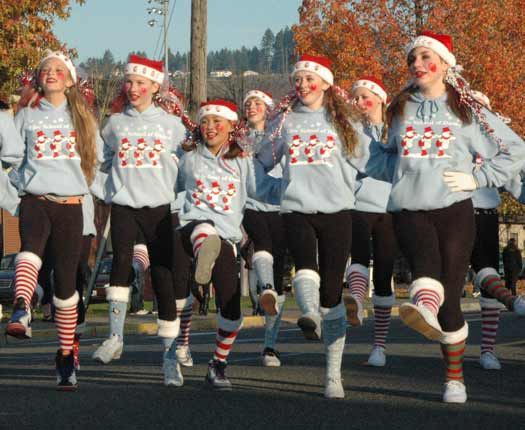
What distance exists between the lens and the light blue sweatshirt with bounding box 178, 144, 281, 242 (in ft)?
33.3

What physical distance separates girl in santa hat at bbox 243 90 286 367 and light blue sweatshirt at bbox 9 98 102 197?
96.7 inches

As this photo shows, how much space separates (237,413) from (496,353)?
5.05 metres

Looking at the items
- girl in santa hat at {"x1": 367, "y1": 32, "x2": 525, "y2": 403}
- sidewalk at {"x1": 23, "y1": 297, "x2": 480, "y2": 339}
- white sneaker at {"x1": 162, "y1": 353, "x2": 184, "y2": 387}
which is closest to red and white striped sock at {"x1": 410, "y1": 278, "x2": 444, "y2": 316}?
girl in santa hat at {"x1": 367, "y1": 32, "x2": 525, "y2": 403}

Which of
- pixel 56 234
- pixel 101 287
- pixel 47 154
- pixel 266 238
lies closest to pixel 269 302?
pixel 56 234

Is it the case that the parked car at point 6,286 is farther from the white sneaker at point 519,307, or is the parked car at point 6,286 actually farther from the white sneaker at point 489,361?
the white sneaker at point 489,361

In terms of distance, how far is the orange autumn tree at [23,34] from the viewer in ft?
83.4

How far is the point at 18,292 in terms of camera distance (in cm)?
962

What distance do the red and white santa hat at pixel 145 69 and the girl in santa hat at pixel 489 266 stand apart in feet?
9.22

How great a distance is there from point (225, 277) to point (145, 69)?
199 cm

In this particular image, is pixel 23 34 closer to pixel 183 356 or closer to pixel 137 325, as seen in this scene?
pixel 137 325

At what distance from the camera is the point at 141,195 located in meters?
10.5

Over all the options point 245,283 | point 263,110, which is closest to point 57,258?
point 263,110

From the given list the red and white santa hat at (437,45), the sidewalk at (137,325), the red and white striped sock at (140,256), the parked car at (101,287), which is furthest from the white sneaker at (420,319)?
the parked car at (101,287)

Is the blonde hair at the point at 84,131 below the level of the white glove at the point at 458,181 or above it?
above
